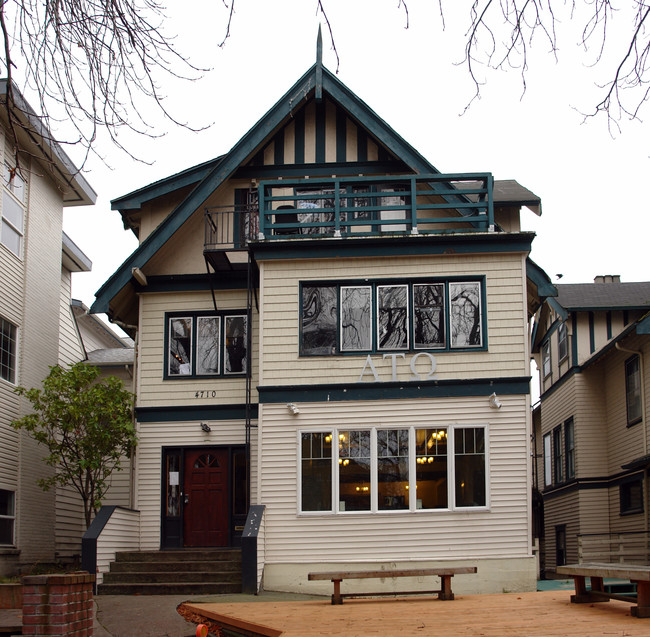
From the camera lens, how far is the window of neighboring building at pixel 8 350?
20750 mm

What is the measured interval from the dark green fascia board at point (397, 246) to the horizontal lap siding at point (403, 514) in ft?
9.80

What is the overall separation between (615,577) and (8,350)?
15817 millimetres

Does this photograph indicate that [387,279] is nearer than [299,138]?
Yes

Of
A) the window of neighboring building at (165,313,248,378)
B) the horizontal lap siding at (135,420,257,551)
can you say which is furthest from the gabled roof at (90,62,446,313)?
the horizontal lap siding at (135,420,257,551)

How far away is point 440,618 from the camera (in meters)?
10.1

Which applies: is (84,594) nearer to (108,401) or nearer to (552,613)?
(552,613)

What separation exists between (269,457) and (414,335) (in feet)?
12.1

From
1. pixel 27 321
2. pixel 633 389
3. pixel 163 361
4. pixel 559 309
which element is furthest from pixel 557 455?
pixel 27 321

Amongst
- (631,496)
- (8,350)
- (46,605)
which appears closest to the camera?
(46,605)

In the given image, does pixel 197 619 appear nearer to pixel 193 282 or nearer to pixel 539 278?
pixel 193 282

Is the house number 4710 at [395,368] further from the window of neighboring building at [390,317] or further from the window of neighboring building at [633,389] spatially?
the window of neighboring building at [633,389]

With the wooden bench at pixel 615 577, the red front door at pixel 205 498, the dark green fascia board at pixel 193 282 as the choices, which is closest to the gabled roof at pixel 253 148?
the dark green fascia board at pixel 193 282

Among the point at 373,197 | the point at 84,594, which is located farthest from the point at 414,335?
the point at 84,594

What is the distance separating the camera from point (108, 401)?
751 inches
